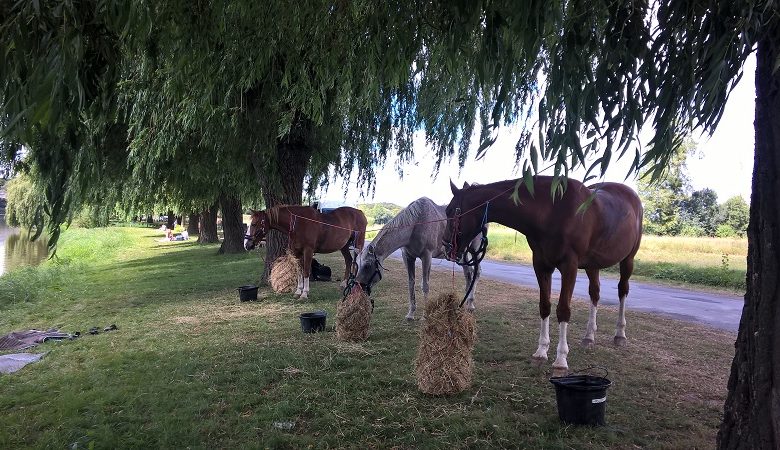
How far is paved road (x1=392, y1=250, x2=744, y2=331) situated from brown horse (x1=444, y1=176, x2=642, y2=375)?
Answer: 2.55m

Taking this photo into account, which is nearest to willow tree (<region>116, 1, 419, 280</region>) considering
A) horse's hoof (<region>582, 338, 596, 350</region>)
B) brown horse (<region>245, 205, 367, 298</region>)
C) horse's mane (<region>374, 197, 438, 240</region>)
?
brown horse (<region>245, 205, 367, 298</region>)

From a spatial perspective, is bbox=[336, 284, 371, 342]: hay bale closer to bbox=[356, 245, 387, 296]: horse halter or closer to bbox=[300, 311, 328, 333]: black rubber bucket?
bbox=[356, 245, 387, 296]: horse halter

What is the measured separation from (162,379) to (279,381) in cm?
115

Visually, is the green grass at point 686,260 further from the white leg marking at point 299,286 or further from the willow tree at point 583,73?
the willow tree at point 583,73

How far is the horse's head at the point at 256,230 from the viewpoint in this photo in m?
9.56

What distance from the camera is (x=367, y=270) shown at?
20.8 ft

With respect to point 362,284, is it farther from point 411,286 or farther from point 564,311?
point 564,311

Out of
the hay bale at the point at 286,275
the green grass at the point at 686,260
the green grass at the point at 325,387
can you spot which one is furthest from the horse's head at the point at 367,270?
the green grass at the point at 686,260

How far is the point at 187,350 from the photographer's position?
18.6 feet

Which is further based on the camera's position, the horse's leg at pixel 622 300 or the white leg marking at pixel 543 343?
the horse's leg at pixel 622 300

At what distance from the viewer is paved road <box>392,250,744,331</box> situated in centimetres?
817

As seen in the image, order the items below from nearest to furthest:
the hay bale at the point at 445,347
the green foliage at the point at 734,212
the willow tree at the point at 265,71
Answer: the willow tree at the point at 265,71, the hay bale at the point at 445,347, the green foliage at the point at 734,212

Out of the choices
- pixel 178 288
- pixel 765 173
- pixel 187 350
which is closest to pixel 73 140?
pixel 765 173

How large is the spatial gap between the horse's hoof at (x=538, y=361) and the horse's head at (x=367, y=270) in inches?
86.9
